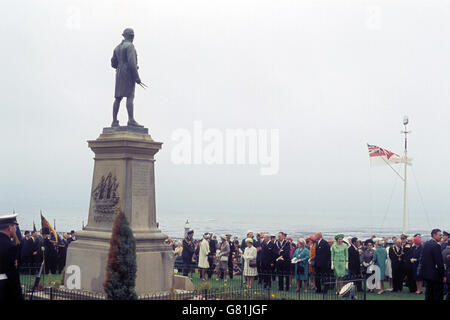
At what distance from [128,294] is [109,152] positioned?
15.2 ft

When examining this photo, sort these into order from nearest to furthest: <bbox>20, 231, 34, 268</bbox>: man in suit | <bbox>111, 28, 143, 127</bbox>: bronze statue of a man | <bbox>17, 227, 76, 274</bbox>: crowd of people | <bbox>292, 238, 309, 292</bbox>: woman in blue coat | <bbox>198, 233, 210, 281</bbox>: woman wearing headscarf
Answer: <bbox>111, 28, 143, 127</bbox>: bronze statue of a man → <bbox>292, 238, 309, 292</bbox>: woman in blue coat → <bbox>17, 227, 76, 274</bbox>: crowd of people → <bbox>20, 231, 34, 268</bbox>: man in suit → <bbox>198, 233, 210, 281</bbox>: woman wearing headscarf

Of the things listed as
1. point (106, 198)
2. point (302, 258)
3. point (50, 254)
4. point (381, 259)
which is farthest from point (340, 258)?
point (50, 254)

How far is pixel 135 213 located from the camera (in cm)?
1503

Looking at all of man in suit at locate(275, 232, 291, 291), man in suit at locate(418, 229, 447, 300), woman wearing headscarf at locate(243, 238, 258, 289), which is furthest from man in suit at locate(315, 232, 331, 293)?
man in suit at locate(418, 229, 447, 300)

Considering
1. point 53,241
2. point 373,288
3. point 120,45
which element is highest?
point 120,45

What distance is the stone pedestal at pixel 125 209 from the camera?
48.5ft

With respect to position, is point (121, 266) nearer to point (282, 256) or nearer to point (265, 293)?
point (265, 293)

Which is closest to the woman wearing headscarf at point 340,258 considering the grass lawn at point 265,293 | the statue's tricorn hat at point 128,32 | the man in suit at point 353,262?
the grass lawn at point 265,293

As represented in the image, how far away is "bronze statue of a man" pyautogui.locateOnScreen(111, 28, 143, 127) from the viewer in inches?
632

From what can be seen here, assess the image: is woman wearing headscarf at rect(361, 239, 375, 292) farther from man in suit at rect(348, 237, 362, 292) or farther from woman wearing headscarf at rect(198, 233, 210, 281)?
woman wearing headscarf at rect(198, 233, 210, 281)

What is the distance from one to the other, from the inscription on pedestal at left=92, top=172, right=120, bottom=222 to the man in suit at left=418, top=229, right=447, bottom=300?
761 centimetres

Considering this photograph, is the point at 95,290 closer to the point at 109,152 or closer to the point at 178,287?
the point at 178,287
